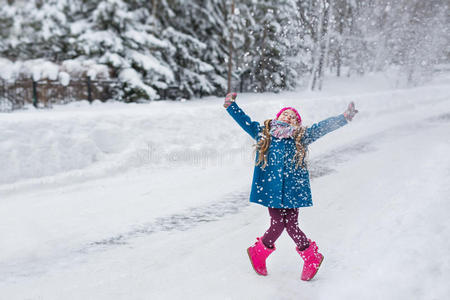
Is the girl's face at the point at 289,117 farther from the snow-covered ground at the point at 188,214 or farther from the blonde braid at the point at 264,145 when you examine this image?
the snow-covered ground at the point at 188,214

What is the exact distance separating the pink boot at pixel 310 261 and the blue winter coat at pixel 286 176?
394 millimetres

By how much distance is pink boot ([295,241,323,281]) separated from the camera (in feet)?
10.3

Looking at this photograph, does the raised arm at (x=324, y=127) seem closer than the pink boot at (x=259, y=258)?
Yes

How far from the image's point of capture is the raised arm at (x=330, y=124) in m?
3.09

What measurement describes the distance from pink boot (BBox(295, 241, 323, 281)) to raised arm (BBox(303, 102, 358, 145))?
2.92ft

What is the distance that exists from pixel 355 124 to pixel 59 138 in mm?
9966

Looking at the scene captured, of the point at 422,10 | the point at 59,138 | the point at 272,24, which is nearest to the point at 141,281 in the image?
the point at 59,138

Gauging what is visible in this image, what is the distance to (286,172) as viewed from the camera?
3104mm

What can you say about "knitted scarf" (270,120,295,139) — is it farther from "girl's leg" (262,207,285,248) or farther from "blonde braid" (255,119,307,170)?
"girl's leg" (262,207,285,248)

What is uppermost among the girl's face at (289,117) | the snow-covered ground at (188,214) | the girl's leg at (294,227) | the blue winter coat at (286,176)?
the girl's face at (289,117)

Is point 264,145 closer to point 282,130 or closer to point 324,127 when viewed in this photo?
point 282,130

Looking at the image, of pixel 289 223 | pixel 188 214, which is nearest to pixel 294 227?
pixel 289 223

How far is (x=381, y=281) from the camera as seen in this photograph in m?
3.02

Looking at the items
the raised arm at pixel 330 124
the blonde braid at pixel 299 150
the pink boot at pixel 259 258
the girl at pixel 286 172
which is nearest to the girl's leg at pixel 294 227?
the girl at pixel 286 172
